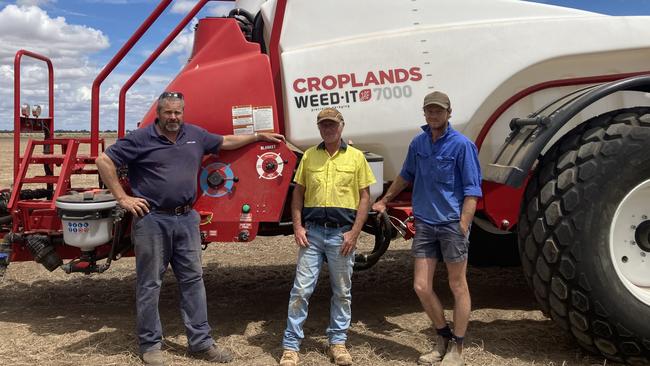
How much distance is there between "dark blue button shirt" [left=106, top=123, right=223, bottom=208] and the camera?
339 cm

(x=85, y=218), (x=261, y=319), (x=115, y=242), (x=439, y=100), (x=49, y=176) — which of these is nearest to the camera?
(x=439, y=100)

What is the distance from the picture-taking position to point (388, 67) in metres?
3.67

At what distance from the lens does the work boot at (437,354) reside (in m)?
3.34

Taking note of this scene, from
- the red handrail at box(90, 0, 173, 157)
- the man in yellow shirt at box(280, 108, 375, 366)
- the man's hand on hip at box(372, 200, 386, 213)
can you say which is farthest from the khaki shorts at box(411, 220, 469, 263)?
the red handrail at box(90, 0, 173, 157)

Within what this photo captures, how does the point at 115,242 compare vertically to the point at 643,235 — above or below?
below

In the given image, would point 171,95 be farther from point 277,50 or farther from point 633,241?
point 633,241

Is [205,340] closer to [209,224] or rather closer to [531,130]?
[209,224]

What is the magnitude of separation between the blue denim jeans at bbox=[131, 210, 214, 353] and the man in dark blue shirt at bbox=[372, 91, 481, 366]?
1.33 m

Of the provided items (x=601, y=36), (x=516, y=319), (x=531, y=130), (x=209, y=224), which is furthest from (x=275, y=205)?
(x=601, y=36)

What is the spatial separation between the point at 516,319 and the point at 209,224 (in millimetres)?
2270

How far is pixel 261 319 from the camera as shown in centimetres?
427

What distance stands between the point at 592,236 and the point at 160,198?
246 centimetres

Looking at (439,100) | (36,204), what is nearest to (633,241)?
(439,100)

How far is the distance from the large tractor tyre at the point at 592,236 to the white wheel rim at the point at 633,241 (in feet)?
0.32
